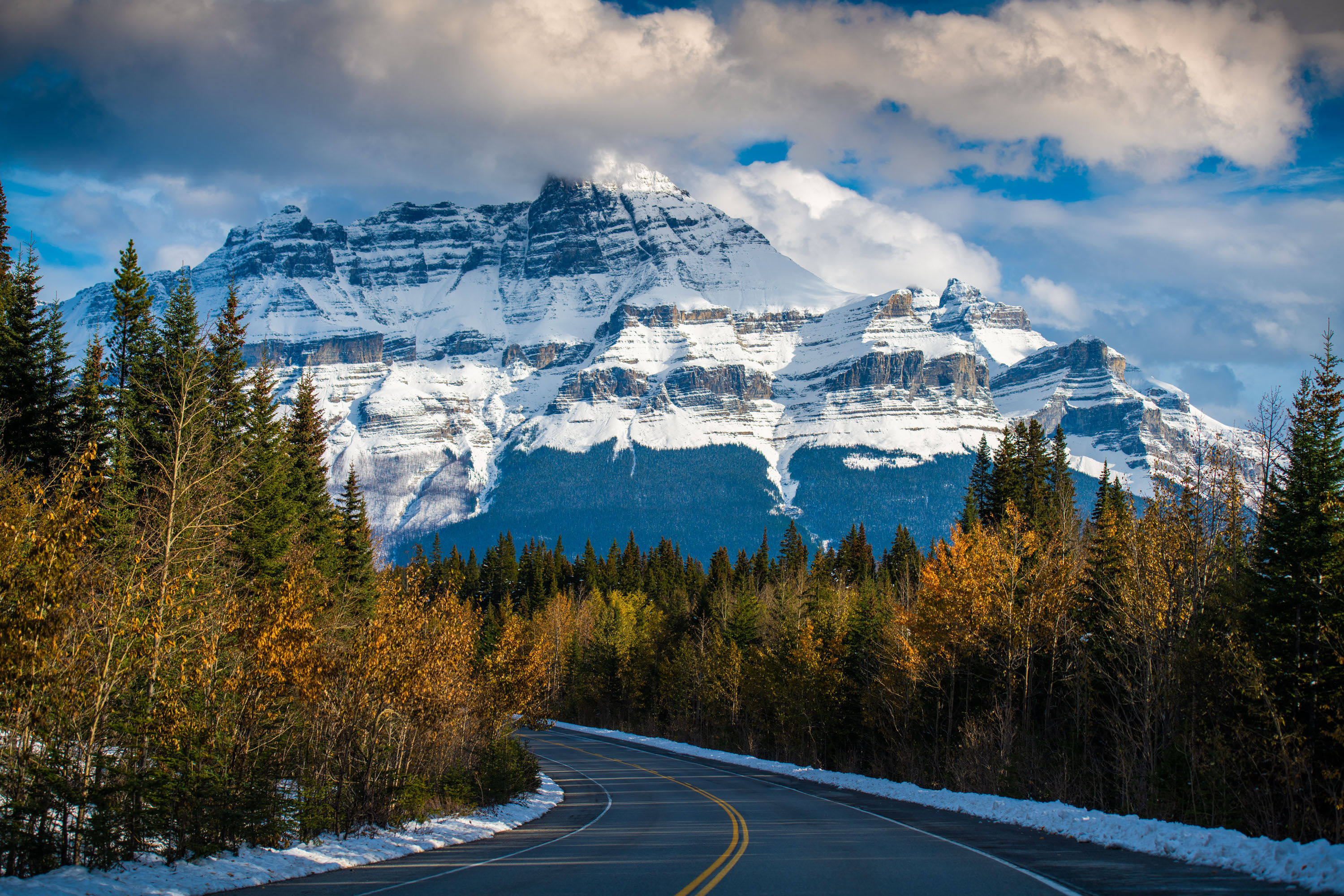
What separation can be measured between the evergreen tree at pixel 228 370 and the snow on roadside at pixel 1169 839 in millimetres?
26216

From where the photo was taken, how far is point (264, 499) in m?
33.2

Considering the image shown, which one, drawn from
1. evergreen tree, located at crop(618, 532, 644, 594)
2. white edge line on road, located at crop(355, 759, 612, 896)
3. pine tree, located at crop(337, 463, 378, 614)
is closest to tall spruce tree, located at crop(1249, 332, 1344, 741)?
white edge line on road, located at crop(355, 759, 612, 896)

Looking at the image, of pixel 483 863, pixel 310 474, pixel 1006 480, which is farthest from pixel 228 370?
pixel 1006 480

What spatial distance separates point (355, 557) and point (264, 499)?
1499 centimetres

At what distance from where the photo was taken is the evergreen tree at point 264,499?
31469mm

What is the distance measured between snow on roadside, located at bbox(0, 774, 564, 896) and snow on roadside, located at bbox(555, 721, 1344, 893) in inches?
493

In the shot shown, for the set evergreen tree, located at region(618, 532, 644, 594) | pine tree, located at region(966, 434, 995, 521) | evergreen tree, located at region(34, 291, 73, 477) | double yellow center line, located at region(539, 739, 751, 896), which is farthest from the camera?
evergreen tree, located at region(618, 532, 644, 594)

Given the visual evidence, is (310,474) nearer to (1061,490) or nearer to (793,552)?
(1061,490)

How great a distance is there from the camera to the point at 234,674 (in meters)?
14.9

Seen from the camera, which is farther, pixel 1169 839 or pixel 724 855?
pixel 724 855

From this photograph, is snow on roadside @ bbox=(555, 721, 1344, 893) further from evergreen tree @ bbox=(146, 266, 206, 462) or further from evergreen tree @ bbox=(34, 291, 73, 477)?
evergreen tree @ bbox=(34, 291, 73, 477)

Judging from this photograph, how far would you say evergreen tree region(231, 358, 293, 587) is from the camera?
1239 inches

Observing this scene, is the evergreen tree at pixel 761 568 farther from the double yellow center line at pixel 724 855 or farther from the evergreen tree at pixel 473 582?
the double yellow center line at pixel 724 855

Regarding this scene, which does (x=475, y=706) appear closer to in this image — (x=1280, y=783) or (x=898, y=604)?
(x=1280, y=783)
